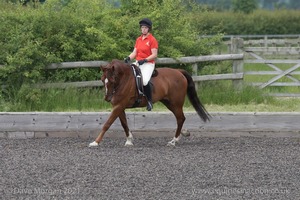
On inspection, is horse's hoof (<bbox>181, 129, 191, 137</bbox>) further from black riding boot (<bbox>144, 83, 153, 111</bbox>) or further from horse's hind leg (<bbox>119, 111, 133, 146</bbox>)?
horse's hind leg (<bbox>119, 111, 133, 146</bbox>)

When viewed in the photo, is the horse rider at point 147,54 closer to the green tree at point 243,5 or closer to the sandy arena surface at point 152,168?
the sandy arena surface at point 152,168

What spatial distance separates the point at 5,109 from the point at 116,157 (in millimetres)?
3520

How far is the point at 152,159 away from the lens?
924 centimetres

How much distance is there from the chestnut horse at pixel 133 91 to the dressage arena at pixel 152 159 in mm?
319

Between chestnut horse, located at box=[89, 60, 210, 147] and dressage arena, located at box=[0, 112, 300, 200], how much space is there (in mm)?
319

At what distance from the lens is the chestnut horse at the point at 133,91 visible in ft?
34.0

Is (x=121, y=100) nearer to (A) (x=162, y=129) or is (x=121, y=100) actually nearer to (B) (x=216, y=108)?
(A) (x=162, y=129)

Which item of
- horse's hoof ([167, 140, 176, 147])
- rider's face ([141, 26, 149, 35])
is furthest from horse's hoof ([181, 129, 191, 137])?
rider's face ([141, 26, 149, 35])

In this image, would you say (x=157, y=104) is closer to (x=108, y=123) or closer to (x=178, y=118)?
(x=178, y=118)

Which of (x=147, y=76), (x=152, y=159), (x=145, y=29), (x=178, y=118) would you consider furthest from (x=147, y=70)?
(x=152, y=159)

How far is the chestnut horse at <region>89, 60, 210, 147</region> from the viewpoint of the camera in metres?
10.4

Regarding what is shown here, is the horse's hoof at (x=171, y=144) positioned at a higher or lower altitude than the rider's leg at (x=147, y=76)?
lower

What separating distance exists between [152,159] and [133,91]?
5.62ft

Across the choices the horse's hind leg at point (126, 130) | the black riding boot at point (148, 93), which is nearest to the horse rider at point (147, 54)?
the black riding boot at point (148, 93)
